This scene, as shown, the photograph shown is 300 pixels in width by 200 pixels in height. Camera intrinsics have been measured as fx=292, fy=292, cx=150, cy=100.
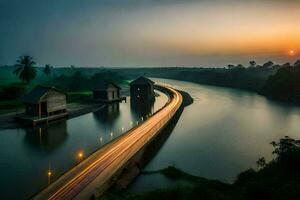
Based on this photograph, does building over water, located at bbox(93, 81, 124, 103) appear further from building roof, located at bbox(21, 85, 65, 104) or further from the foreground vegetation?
the foreground vegetation

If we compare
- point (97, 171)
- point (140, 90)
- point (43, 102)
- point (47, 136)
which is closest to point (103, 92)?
point (140, 90)

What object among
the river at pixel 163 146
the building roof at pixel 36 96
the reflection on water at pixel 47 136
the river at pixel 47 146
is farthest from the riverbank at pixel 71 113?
the building roof at pixel 36 96

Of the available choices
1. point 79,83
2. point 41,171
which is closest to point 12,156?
point 41,171

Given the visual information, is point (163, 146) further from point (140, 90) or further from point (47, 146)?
point (140, 90)

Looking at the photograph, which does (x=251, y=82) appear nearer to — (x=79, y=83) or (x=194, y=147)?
(x=79, y=83)

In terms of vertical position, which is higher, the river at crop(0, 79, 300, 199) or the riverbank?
the riverbank

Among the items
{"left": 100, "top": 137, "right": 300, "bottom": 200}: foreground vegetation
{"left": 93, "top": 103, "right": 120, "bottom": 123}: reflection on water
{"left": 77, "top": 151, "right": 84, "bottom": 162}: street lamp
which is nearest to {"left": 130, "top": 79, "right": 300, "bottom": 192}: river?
{"left": 100, "top": 137, "right": 300, "bottom": 200}: foreground vegetation
